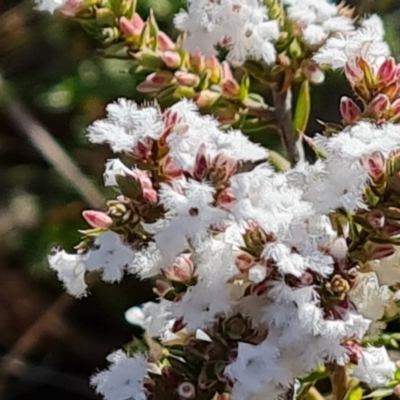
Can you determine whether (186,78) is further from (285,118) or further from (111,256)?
(111,256)

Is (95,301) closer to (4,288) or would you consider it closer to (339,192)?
(4,288)

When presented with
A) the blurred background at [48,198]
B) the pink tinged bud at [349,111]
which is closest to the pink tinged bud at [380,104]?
the pink tinged bud at [349,111]

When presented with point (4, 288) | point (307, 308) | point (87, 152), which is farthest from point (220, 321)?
point (4, 288)

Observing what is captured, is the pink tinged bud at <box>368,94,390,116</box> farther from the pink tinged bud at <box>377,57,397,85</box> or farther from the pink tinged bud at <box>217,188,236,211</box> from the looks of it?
the pink tinged bud at <box>217,188,236,211</box>

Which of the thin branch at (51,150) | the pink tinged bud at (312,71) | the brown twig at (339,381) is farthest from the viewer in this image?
the thin branch at (51,150)

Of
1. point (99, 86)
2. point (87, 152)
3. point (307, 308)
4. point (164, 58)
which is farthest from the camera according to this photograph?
point (87, 152)

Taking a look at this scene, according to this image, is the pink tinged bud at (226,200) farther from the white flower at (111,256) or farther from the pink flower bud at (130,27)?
the pink flower bud at (130,27)
